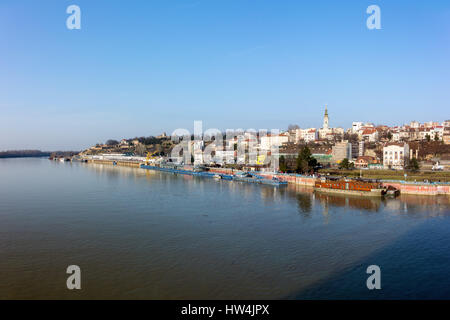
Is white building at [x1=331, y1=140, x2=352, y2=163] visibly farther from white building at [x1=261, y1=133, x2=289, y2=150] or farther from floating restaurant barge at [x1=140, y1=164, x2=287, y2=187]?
white building at [x1=261, y1=133, x2=289, y2=150]

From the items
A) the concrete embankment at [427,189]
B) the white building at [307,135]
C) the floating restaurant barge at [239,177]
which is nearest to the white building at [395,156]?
the concrete embankment at [427,189]

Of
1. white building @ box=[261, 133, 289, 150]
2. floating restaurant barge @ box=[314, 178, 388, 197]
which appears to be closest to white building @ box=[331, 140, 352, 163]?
white building @ box=[261, 133, 289, 150]

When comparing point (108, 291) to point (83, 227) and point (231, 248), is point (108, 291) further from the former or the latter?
point (83, 227)

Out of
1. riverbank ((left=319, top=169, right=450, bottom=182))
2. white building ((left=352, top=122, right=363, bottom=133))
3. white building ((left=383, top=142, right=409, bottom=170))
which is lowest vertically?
riverbank ((left=319, top=169, right=450, bottom=182))

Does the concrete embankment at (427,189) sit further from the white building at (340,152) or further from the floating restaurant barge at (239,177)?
the white building at (340,152)

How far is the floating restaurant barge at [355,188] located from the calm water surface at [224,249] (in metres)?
1.30

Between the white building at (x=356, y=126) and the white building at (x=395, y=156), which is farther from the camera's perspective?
the white building at (x=356, y=126)

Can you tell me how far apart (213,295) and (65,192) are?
40.3 feet

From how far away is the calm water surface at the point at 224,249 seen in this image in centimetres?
509

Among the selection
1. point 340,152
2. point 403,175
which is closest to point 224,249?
point 403,175

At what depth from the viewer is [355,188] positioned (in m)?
14.1

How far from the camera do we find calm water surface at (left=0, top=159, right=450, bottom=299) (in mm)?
5086

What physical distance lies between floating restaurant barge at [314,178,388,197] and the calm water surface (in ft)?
4.28
